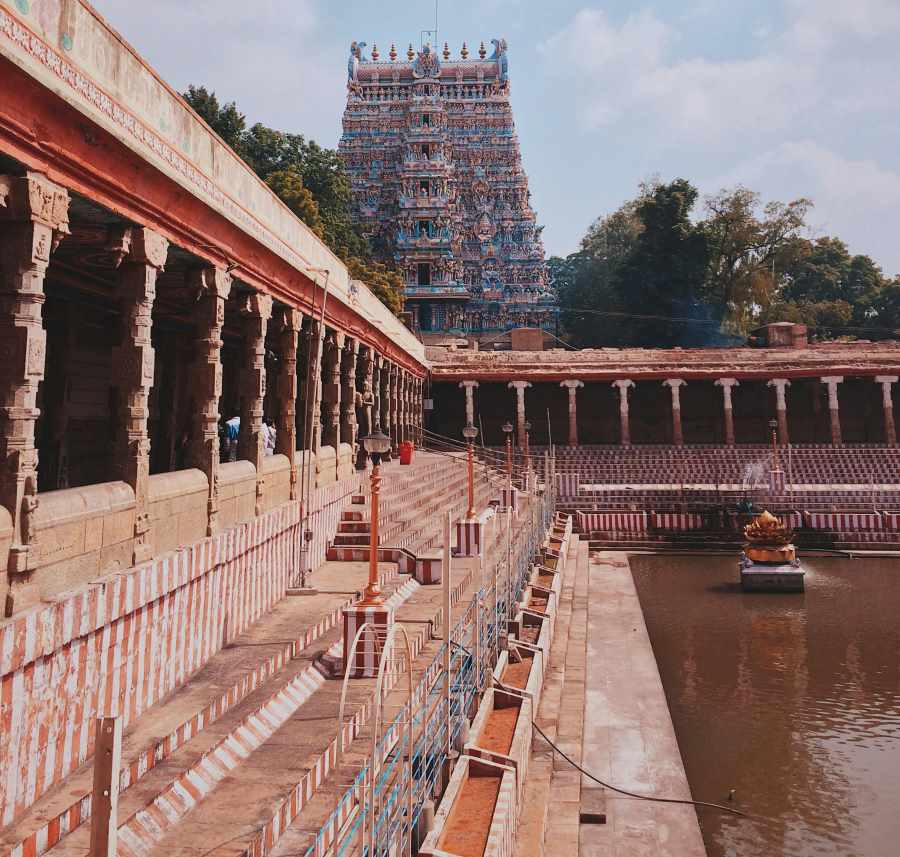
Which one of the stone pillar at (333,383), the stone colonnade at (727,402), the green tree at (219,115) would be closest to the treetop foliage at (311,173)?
the green tree at (219,115)

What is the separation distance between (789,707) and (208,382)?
856cm

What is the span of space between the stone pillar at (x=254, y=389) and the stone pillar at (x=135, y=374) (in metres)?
2.89

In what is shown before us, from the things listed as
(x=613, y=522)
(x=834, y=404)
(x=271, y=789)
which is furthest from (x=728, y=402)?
(x=271, y=789)

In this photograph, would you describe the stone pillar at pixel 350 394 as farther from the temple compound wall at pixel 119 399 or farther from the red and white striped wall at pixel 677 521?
the red and white striped wall at pixel 677 521

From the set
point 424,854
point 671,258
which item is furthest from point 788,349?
point 424,854

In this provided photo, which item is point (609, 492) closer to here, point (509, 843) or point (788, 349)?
point (788, 349)

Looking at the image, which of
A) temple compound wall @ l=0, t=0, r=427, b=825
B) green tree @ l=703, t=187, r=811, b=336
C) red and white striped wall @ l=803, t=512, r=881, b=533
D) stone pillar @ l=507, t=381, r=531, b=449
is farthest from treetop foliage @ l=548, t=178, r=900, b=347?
temple compound wall @ l=0, t=0, r=427, b=825

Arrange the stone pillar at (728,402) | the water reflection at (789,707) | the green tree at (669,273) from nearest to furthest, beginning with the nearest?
the water reflection at (789,707) < the stone pillar at (728,402) < the green tree at (669,273)

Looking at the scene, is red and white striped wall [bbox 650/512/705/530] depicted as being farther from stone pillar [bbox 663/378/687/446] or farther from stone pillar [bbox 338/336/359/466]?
stone pillar [bbox 338/336/359/466]

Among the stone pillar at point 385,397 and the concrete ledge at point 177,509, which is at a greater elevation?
the stone pillar at point 385,397

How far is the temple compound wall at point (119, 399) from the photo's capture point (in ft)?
15.9

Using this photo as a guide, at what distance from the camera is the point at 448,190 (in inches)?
2152

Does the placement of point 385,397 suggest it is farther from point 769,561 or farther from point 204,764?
point 204,764

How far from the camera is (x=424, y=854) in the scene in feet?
12.6
